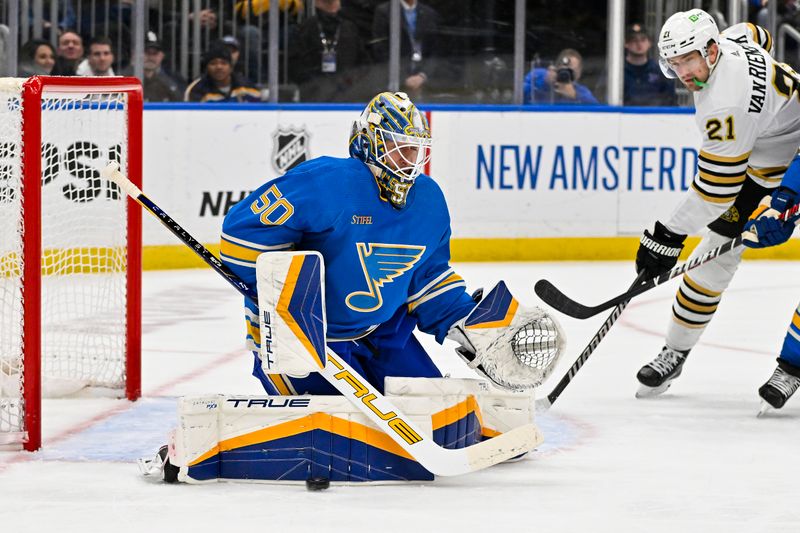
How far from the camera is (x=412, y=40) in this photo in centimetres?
710

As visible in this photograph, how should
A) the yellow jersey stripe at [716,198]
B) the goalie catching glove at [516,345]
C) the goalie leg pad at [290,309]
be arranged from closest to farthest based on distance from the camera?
the goalie leg pad at [290,309], the goalie catching glove at [516,345], the yellow jersey stripe at [716,198]

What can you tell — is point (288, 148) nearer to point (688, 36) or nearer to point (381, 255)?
point (688, 36)

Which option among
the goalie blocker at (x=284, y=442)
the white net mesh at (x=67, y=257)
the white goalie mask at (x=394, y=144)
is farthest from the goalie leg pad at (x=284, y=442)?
the white net mesh at (x=67, y=257)

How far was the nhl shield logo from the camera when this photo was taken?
262 inches

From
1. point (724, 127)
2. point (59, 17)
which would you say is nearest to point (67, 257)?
point (724, 127)

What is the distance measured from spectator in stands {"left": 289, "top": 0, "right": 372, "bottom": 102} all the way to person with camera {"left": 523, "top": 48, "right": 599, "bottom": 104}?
0.89 meters

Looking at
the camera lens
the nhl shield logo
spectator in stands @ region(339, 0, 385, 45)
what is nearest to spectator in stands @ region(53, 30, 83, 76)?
the nhl shield logo

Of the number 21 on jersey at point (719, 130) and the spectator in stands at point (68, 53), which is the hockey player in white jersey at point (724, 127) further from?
the spectator in stands at point (68, 53)

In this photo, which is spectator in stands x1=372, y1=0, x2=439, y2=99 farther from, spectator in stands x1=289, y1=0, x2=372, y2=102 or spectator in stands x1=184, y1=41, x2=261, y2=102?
spectator in stands x1=184, y1=41, x2=261, y2=102

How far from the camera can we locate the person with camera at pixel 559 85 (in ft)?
23.8

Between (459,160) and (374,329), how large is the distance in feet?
13.2

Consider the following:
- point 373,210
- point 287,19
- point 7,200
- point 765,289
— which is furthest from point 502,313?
point 287,19

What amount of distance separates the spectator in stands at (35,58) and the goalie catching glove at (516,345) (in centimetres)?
385

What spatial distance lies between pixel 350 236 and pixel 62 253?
2060 mm
